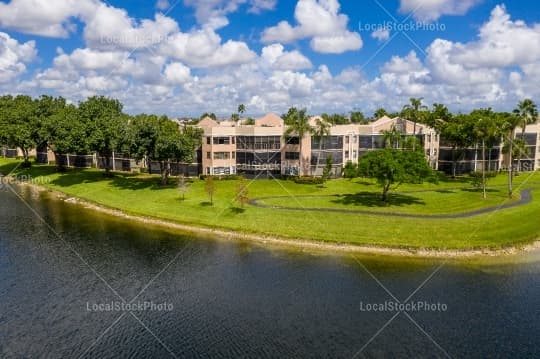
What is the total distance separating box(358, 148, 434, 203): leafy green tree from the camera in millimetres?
61469

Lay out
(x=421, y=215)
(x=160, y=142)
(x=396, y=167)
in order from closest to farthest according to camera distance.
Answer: (x=421, y=215), (x=396, y=167), (x=160, y=142)

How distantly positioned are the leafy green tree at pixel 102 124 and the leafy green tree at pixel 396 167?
50.6 metres

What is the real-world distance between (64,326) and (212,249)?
20.0 m

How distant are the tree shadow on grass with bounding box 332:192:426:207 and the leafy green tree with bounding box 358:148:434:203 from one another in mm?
3833

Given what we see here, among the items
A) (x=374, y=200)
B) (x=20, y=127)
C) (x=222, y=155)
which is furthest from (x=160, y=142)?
(x=20, y=127)

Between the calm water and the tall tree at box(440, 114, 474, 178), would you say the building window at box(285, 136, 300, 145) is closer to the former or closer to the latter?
the tall tree at box(440, 114, 474, 178)

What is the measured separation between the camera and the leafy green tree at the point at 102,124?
8575 centimetres

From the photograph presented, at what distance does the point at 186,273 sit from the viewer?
138 ft

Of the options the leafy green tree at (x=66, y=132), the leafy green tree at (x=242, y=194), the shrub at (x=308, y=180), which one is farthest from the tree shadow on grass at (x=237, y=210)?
the leafy green tree at (x=66, y=132)

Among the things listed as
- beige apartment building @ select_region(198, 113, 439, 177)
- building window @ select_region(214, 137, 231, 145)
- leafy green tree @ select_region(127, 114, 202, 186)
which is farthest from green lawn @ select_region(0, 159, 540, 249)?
building window @ select_region(214, 137, 231, 145)

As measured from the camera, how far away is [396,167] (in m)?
61.2

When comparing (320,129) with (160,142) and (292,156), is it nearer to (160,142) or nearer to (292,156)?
(292,156)

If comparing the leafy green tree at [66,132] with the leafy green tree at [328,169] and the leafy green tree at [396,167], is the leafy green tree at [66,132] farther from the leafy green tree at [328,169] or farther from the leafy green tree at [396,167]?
the leafy green tree at [396,167]

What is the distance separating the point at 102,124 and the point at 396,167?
64.5 meters
